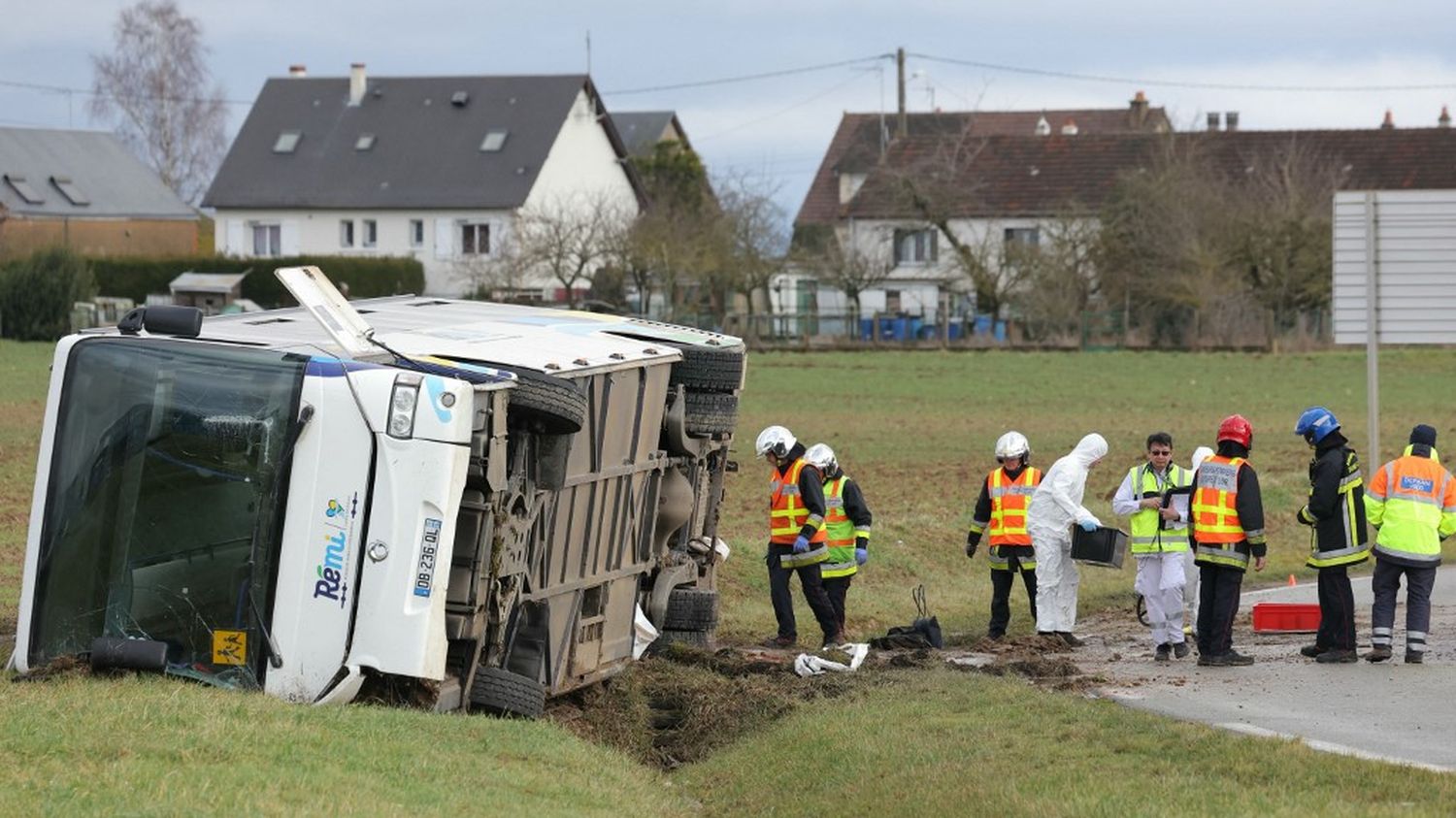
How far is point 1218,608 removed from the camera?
13922 millimetres

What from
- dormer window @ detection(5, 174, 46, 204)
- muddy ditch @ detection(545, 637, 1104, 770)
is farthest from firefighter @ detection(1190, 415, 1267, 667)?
dormer window @ detection(5, 174, 46, 204)

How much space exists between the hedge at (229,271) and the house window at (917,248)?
1703 cm

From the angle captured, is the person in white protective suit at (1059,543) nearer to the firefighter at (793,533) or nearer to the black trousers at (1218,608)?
the firefighter at (793,533)

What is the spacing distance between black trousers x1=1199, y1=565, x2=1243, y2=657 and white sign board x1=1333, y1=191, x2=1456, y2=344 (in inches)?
341

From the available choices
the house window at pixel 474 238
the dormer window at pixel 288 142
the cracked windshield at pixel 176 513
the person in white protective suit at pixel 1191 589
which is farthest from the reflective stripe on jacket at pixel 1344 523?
the dormer window at pixel 288 142

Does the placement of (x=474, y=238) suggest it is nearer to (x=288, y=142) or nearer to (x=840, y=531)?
(x=288, y=142)

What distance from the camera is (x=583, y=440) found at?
12039 mm

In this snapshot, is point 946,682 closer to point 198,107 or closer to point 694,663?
point 694,663

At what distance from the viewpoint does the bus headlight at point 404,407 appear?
32.1 feet

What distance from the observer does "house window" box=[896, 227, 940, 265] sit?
7538cm

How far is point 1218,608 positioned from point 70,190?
74591 millimetres

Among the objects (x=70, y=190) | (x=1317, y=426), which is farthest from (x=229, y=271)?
(x=1317, y=426)

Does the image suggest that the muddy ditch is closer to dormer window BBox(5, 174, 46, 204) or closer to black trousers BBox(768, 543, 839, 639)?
black trousers BBox(768, 543, 839, 639)

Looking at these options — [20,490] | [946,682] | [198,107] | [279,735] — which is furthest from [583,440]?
[198,107]
